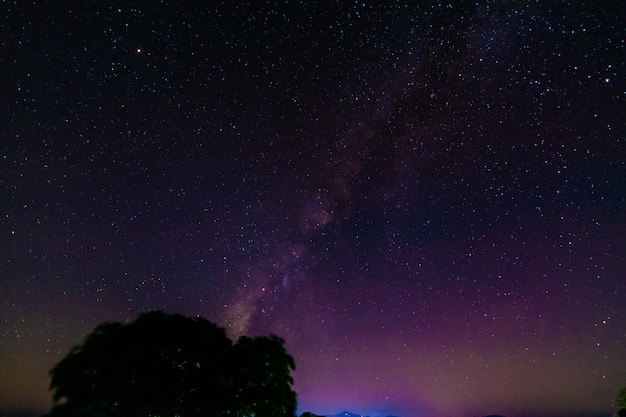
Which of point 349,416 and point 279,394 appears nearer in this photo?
point 279,394

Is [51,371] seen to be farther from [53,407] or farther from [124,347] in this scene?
[124,347]

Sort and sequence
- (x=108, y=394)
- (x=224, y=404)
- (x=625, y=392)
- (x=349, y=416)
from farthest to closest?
1. (x=349, y=416)
2. (x=625, y=392)
3. (x=224, y=404)
4. (x=108, y=394)

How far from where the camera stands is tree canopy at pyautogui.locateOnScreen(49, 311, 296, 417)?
36.5 ft

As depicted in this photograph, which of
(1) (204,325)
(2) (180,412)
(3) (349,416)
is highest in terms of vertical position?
(3) (349,416)

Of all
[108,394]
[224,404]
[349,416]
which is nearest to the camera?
[108,394]

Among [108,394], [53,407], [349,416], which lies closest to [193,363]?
[108,394]

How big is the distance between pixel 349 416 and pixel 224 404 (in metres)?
186

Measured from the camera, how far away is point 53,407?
36.2 ft

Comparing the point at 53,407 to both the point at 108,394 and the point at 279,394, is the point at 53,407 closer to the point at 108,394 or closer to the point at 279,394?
the point at 108,394

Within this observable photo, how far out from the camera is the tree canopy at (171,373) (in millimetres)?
11125

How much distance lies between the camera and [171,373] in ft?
38.9

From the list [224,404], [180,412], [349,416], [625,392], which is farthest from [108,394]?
[349,416]

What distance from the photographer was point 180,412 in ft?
38.2

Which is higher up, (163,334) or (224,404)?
(163,334)
